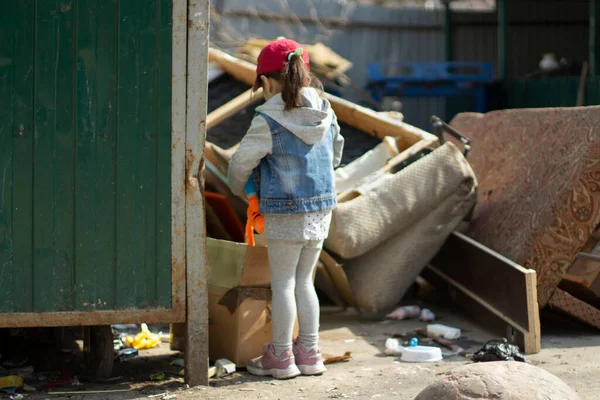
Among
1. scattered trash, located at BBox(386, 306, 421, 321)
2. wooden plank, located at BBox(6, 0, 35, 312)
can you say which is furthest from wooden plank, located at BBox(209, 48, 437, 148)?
wooden plank, located at BBox(6, 0, 35, 312)

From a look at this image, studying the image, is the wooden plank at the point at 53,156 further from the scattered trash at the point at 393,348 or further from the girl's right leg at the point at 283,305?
the scattered trash at the point at 393,348

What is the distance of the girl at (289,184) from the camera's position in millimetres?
4414

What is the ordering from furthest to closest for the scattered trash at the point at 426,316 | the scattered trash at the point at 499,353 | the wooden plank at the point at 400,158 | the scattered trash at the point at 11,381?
the scattered trash at the point at 426,316
the wooden plank at the point at 400,158
the scattered trash at the point at 499,353
the scattered trash at the point at 11,381

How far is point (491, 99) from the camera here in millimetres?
13570

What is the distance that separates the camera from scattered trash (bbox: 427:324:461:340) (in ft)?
17.6

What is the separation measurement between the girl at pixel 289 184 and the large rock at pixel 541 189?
1.64 m

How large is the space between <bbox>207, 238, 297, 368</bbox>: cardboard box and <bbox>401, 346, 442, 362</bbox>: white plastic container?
0.75 m

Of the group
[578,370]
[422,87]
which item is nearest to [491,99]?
[422,87]

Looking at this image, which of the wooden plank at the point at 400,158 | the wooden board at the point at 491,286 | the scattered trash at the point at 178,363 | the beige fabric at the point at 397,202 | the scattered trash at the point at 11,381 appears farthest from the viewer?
the wooden plank at the point at 400,158

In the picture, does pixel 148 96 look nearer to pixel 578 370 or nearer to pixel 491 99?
pixel 578 370

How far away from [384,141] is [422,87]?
6543 mm

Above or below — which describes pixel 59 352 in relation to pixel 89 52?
below

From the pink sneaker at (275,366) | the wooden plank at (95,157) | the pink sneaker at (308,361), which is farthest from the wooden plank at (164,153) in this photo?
the pink sneaker at (308,361)

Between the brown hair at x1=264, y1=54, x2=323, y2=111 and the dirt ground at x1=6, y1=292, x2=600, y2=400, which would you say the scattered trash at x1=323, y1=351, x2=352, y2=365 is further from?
the brown hair at x1=264, y1=54, x2=323, y2=111
